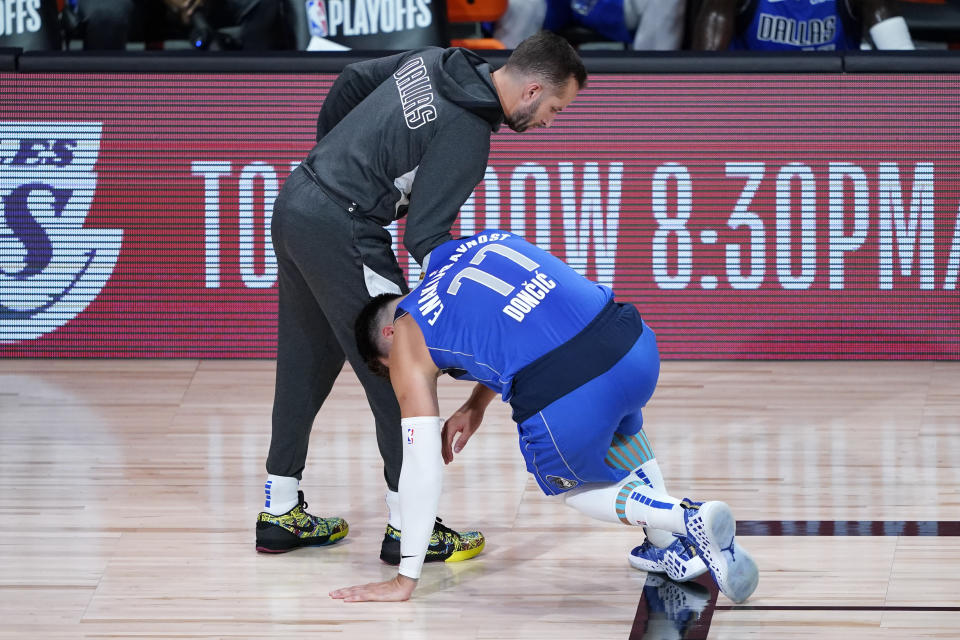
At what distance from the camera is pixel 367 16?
5.86 metres

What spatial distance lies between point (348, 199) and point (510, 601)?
110 cm

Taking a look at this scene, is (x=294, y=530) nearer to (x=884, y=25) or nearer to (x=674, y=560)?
(x=674, y=560)

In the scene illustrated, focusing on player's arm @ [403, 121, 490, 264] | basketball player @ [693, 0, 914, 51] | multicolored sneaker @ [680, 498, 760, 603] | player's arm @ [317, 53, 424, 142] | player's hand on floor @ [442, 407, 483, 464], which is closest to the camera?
multicolored sneaker @ [680, 498, 760, 603]

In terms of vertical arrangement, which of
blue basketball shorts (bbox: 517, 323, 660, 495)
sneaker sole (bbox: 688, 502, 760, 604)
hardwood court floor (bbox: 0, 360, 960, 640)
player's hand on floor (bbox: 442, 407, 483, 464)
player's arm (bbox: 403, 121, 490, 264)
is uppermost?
player's arm (bbox: 403, 121, 490, 264)

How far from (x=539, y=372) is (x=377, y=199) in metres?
0.67

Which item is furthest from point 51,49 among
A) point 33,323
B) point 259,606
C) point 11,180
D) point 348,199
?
point 259,606

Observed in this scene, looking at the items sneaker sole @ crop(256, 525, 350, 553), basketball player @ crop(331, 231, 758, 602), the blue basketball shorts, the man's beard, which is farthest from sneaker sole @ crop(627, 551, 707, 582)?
the man's beard

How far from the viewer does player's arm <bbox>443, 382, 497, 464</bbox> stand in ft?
11.1

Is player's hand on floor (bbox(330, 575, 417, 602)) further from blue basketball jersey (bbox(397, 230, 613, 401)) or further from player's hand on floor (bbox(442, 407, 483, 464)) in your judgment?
blue basketball jersey (bbox(397, 230, 613, 401))

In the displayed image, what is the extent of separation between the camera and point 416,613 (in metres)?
3.33

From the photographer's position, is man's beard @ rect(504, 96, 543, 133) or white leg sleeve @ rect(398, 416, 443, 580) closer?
white leg sleeve @ rect(398, 416, 443, 580)

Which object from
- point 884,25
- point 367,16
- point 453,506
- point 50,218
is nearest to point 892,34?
point 884,25

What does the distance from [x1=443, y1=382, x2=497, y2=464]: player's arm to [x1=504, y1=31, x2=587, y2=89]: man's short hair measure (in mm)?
792

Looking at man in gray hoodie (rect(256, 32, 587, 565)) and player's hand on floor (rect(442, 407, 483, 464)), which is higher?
man in gray hoodie (rect(256, 32, 587, 565))
